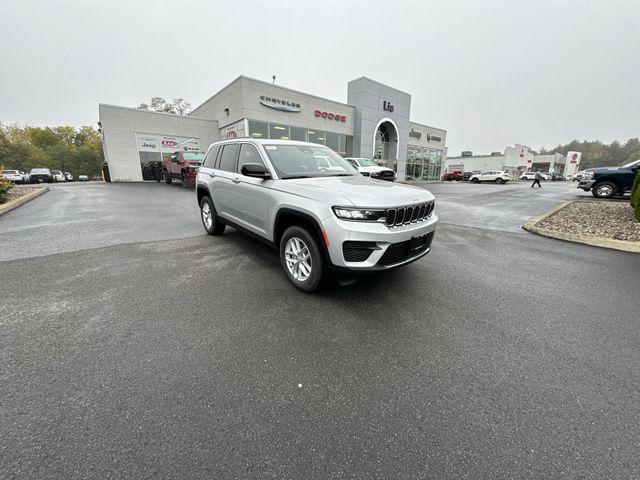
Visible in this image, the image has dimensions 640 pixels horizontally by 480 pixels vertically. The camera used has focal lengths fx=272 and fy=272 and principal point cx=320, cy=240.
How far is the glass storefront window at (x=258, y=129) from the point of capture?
808 inches

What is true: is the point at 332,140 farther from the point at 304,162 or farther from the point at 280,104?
the point at 304,162

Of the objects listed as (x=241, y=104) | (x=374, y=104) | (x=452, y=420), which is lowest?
(x=452, y=420)

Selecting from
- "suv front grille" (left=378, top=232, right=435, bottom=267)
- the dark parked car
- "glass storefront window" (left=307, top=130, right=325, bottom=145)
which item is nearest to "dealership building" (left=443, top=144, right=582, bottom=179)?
"glass storefront window" (left=307, top=130, right=325, bottom=145)

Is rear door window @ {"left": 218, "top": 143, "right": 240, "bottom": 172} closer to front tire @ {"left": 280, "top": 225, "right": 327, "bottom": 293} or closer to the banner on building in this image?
front tire @ {"left": 280, "top": 225, "right": 327, "bottom": 293}

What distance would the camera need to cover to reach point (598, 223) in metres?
7.25

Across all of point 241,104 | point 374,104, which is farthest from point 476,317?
point 374,104

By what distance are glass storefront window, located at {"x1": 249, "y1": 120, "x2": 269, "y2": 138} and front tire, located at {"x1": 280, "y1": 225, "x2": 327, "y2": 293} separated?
754 inches

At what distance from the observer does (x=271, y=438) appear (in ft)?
5.39

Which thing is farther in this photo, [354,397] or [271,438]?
[354,397]

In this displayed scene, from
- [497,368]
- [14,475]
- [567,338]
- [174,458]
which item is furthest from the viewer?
[567,338]

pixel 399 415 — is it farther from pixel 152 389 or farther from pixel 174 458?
pixel 152 389

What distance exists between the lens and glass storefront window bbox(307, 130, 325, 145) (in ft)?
78.5

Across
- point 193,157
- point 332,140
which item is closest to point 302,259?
point 193,157

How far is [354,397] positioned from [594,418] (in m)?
1.56
